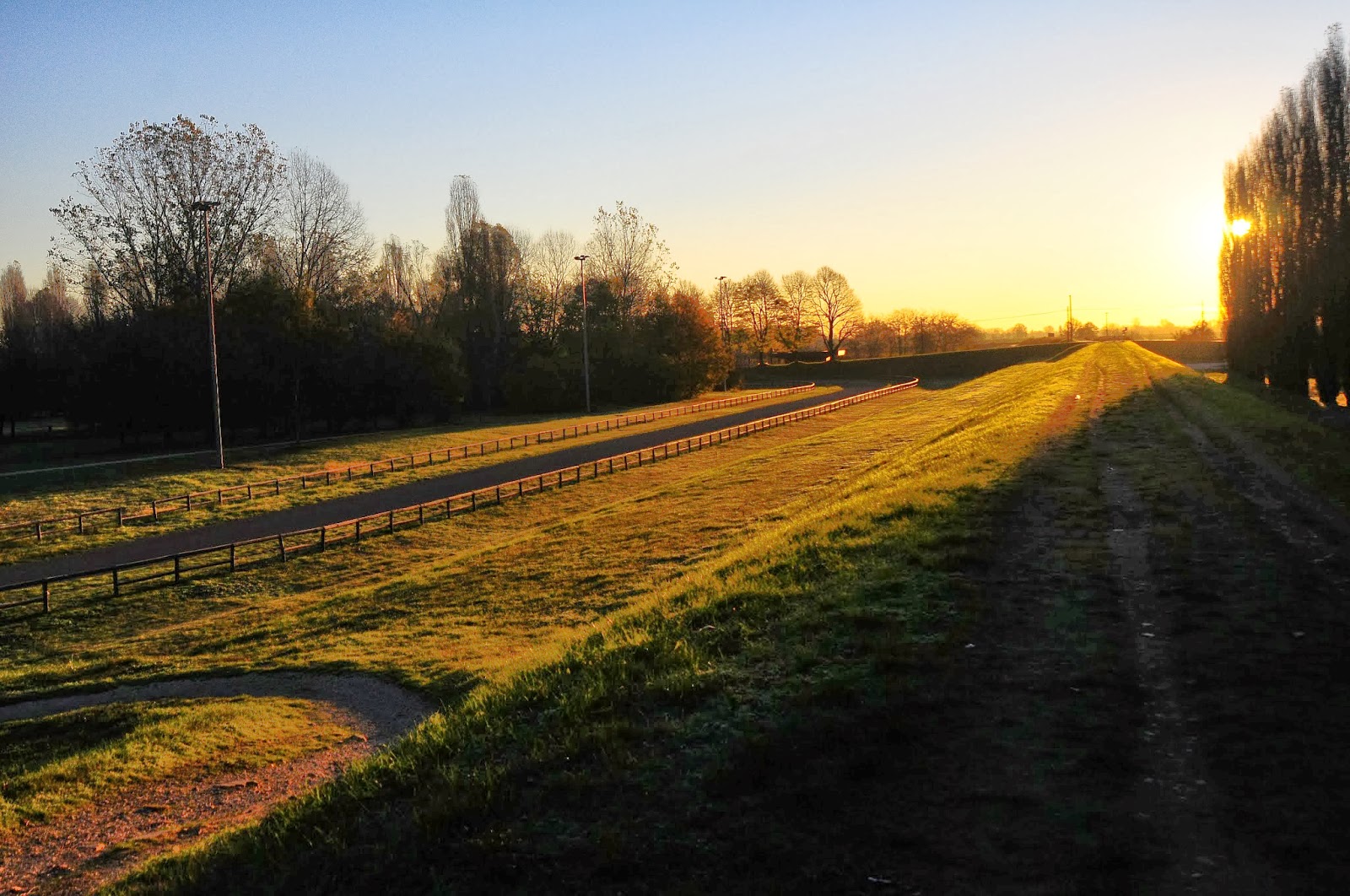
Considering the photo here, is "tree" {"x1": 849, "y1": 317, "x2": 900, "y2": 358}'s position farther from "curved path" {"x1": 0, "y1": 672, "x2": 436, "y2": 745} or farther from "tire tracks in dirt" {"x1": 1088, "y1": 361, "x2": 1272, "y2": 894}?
"tire tracks in dirt" {"x1": 1088, "y1": 361, "x2": 1272, "y2": 894}

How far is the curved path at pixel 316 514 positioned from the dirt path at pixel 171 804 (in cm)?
1132

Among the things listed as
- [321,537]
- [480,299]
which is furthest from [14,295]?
[321,537]

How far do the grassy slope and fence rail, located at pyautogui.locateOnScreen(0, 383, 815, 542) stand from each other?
79.2ft

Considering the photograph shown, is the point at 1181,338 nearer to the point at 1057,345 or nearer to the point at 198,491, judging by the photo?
the point at 1057,345

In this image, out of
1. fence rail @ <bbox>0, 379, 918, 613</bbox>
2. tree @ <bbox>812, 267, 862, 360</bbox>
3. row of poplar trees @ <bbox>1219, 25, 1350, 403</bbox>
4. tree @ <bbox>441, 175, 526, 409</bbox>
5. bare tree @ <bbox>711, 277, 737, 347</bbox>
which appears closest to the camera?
fence rail @ <bbox>0, 379, 918, 613</bbox>

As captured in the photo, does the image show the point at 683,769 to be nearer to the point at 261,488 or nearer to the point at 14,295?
the point at 261,488

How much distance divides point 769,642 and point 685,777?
2.61 m

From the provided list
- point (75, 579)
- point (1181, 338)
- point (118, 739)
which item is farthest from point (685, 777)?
point (1181, 338)

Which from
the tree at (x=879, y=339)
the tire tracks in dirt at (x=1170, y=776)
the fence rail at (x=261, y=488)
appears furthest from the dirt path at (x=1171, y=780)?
the tree at (x=879, y=339)

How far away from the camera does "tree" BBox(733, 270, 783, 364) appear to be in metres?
112

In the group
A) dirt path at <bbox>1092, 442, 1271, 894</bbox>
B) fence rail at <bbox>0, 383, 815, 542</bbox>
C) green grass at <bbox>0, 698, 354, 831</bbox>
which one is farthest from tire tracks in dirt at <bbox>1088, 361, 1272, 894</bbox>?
fence rail at <bbox>0, 383, 815, 542</bbox>

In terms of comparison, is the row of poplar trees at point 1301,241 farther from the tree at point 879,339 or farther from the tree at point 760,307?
the tree at point 879,339

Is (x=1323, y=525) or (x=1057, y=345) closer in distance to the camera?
(x=1323, y=525)

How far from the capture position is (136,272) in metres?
48.8
